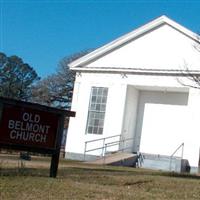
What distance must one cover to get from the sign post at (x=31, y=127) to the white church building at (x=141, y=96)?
15.8 metres

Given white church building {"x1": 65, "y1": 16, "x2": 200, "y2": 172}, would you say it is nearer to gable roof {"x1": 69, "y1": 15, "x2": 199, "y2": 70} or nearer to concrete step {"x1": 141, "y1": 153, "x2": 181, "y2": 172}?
gable roof {"x1": 69, "y1": 15, "x2": 199, "y2": 70}

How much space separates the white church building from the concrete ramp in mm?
1034

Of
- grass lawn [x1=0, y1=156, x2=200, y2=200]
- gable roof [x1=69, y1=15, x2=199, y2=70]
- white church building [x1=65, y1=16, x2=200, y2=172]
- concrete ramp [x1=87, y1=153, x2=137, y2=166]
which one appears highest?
gable roof [x1=69, y1=15, x2=199, y2=70]

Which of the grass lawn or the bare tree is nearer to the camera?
the grass lawn

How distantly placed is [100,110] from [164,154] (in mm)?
4333

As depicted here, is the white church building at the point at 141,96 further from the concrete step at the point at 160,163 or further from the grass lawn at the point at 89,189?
the grass lawn at the point at 89,189

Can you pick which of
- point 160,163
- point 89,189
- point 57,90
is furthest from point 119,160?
point 57,90

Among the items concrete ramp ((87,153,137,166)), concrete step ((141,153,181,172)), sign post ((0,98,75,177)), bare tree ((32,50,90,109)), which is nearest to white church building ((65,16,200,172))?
concrete step ((141,153,181,172))

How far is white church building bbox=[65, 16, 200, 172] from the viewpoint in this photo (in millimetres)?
28422

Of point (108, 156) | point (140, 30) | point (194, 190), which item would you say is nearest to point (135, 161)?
point (108, 156)

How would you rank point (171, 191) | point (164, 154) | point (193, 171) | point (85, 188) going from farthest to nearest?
point (164, 154)
point (193, 171)
point (171, 191)
point (85, 188)

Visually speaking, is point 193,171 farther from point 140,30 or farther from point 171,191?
point 171,191

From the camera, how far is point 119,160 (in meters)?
27.5

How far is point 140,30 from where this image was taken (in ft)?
97.8
